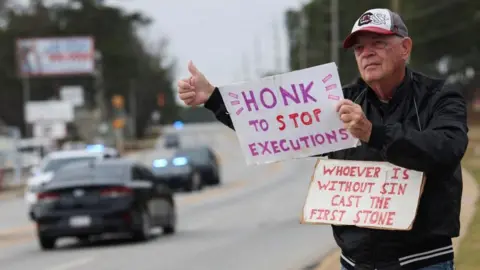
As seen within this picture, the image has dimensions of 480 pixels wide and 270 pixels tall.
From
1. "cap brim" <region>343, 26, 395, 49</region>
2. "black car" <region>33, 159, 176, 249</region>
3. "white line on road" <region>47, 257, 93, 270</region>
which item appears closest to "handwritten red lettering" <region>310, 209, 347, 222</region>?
"cap brim" <region>343, 26, 395, 49</region>

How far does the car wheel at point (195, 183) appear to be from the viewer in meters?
41.4

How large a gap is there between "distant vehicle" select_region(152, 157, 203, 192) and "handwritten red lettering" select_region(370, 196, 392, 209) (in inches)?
1388

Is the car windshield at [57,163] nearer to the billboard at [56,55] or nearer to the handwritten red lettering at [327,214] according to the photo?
the handwritten red lettering at [327,214]

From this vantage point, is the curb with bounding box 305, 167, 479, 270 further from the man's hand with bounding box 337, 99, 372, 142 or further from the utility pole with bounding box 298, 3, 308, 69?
the utility pole with bounding box 298, 3, 308, 69

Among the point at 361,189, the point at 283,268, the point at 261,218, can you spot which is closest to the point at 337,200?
the point at 361,189

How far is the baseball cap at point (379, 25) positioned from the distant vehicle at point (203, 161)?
3852 cm

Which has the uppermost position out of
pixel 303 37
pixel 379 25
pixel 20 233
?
pixel 379 25

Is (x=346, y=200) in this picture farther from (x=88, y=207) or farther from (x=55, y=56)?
(x=55, y=56)

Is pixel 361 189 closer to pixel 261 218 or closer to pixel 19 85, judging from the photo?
pixel 261 218

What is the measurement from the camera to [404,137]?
439 centimetres

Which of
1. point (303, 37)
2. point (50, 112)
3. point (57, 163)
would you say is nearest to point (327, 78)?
point (57, 163)

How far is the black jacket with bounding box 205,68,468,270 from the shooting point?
4418 mm

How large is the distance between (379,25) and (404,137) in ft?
1.73

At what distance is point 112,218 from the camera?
1908cm
